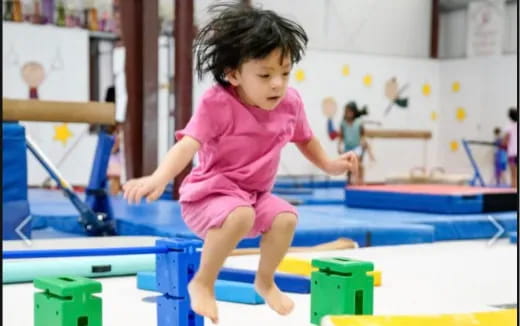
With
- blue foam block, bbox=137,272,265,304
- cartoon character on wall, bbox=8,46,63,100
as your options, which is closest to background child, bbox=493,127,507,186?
cartoon character on wall, bbox=8,46,63,100

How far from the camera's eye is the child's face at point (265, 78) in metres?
1.09

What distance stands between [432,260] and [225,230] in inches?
86.6

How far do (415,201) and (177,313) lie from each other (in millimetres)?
3304

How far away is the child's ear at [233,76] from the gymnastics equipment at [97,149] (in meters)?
1.41

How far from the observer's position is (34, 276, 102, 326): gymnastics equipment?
1.42 meters

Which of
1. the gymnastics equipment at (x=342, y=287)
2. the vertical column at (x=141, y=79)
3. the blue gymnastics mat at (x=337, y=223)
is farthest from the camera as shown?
the vertical column at (x=141, y=79)

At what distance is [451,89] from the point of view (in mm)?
10383

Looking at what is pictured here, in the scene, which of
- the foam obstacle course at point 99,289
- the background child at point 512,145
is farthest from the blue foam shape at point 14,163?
the background child at point 512,145

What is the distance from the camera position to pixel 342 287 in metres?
1.74

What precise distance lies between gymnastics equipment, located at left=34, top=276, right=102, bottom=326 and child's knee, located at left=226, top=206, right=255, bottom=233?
0.45 m

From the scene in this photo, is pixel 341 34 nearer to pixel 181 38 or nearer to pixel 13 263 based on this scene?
pixel 181 38

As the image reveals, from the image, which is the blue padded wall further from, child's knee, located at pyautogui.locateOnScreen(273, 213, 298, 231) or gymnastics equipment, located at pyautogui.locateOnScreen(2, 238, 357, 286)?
child's knee, located at pyautogui.locateOnScreen(273, 213, 298, 231)

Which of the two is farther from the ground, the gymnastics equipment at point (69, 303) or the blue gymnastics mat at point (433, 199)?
the gymnastics equipment at point (69, 303)

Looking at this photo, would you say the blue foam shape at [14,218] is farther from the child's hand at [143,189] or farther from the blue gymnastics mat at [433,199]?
the blue gymnastics mat at [433,199]
